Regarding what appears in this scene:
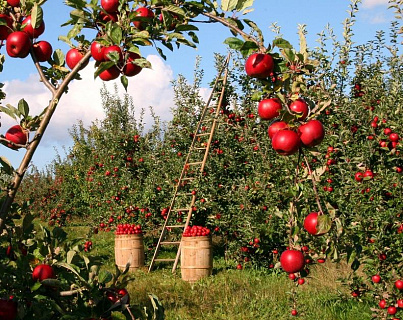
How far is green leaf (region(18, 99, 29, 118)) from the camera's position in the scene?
1370 millimetres

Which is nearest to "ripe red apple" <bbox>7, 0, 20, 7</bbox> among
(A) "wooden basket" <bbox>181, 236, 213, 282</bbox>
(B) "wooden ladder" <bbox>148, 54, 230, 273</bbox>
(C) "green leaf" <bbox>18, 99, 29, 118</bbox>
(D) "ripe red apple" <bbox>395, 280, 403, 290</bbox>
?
(C) "green leaf" <bbox>18, 99, 29, 118</bbox>

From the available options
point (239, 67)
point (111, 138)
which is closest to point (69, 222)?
point (111, 138)

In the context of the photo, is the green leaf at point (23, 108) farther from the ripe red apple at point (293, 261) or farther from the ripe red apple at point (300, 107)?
the ripe red apple at point (293, 261)

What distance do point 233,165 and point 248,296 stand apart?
2.70 metres

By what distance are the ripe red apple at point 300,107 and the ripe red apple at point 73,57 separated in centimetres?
62

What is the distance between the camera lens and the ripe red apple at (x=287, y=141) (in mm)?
1229

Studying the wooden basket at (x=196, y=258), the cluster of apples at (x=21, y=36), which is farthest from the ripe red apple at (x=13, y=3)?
the wooden basket at (x=196, y=258)

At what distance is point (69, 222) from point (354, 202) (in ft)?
34.9

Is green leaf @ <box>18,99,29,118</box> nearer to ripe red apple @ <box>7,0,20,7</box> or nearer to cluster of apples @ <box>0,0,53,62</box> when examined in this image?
cluster of apples @ <box>0,0,53,62</box>

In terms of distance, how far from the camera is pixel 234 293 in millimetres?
5438

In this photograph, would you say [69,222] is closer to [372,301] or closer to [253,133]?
[253,133]

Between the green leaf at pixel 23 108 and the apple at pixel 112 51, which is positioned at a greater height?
the apple at pixel 112 51

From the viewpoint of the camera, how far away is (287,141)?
123cm

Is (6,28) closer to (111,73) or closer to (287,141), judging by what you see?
(111,73)
